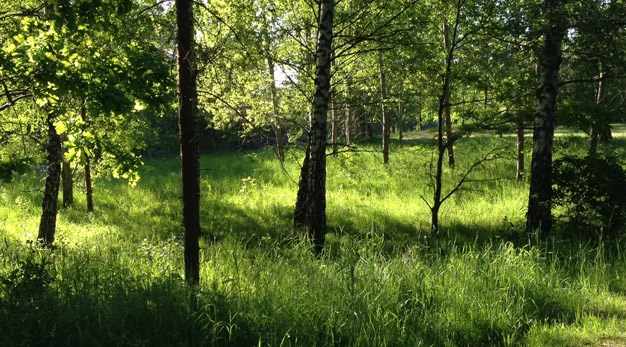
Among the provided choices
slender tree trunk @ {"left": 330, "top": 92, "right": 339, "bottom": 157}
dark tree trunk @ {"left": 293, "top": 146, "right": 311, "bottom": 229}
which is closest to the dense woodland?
dark tree trunk @ {"left": 293, "top": 146, "right": 311, "bottom": 229}

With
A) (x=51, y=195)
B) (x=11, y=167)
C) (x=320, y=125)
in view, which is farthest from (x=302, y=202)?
(x=11, y=167)

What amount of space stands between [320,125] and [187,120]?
3.28 meters

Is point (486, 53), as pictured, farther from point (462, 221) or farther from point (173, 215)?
point (173, 215)

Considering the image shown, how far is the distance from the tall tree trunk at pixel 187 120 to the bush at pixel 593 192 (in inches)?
266

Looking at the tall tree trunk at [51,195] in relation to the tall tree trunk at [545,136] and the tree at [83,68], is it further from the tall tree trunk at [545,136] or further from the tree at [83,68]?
the tall tree trunk at [545,136]

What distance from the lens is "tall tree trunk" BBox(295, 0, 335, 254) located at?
7688 millimetres

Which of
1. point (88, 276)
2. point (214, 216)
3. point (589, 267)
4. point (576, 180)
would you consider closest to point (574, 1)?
point (576, 180)

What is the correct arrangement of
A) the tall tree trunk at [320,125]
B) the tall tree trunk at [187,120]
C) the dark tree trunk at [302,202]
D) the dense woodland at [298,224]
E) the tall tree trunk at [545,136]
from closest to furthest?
the dense woodland at [298,224], the tall tree trunk at [187,120], the tall tree trunk at [320,125], the tall tree trunk at [545,136], the dark tree trunk at [302,202]

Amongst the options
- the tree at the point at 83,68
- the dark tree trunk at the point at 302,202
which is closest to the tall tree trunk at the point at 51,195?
the tree at the point at 83,68

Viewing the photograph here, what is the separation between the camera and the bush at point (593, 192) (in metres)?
7.97

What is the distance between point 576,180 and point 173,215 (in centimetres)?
1015

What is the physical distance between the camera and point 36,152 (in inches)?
469

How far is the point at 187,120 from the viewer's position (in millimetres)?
4883

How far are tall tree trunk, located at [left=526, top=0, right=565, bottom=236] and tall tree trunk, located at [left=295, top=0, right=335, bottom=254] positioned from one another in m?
3.95
